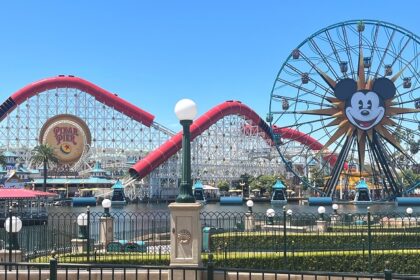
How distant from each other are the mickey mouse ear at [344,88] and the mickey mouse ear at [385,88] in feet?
7.42

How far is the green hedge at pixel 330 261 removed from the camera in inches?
549

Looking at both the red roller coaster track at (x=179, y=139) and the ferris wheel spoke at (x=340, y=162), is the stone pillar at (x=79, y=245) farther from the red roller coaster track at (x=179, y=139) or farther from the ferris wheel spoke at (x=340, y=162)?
the red roller coaster track at (x=179, y=139)

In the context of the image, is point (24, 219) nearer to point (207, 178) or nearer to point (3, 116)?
point (3, 116)

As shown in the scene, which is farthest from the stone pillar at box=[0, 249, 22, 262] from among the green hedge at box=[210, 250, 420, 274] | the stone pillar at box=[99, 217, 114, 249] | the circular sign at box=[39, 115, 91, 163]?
the circular sign at box=[39, 115, 91, 163]

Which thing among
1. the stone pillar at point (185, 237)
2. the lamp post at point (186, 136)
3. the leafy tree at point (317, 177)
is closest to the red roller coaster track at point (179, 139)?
the leafy tree at point (317, 177)

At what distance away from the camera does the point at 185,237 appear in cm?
1027

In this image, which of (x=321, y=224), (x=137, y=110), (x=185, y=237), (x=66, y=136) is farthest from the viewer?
(x=66, y=136)

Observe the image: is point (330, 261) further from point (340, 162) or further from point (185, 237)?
point (340, 162)

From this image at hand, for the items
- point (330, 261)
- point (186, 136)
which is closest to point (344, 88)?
point (330, 261)

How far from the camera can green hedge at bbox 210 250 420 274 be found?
45.8 ft

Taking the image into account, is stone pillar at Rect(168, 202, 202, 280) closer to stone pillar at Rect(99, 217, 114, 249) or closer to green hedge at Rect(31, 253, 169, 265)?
green hedge at Rect(31, 253, 169, 265)

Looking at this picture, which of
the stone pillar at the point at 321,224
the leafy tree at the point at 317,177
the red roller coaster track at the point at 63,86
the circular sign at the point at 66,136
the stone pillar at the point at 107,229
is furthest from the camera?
the circular sign at the point at 66,136

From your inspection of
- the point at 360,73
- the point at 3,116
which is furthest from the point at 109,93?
the point at 360,73

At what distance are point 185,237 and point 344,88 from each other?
43.4m
